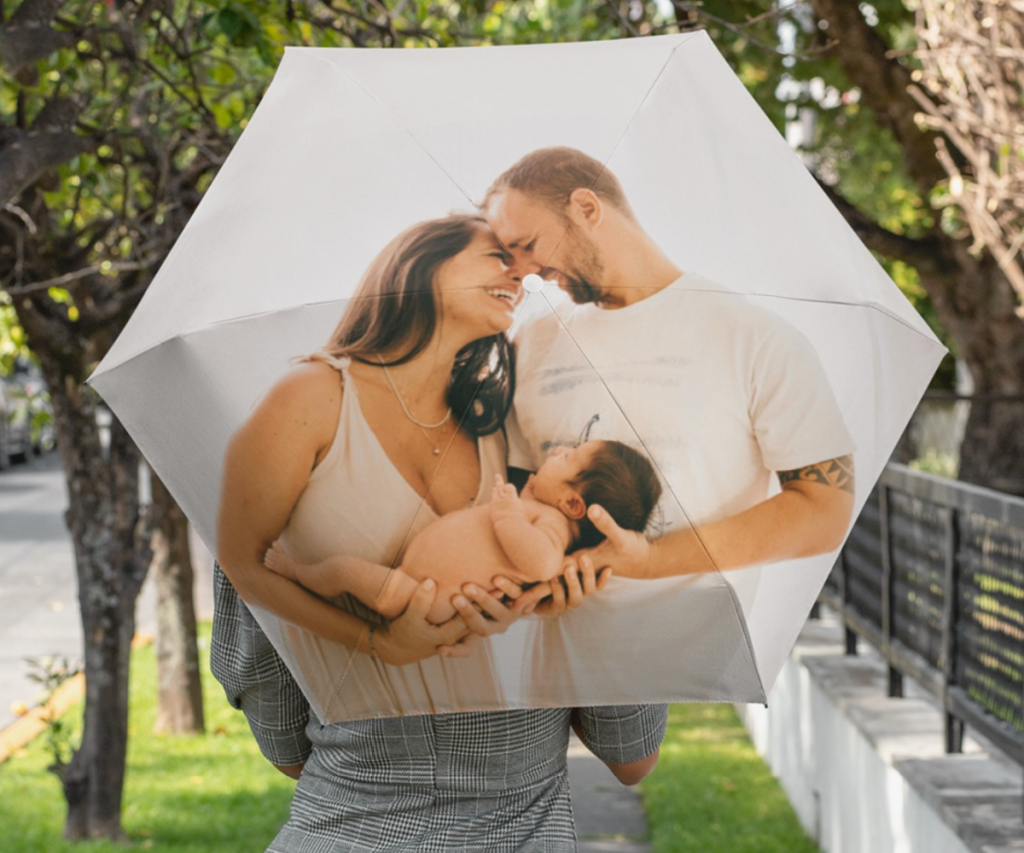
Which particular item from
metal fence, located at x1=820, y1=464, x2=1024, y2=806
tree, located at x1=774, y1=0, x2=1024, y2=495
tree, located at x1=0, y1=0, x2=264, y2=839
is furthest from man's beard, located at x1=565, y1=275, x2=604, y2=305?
tree, located at x1=774, y1=0, x2=1024, y2=495

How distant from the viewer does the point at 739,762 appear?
7840 mm

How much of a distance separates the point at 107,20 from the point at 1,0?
5.93ft

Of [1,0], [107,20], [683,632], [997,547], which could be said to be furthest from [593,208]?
[107,20]

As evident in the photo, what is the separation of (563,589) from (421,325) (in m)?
0.38

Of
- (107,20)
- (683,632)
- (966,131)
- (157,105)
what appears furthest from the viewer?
(966,131)

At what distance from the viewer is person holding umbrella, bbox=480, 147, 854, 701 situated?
1.77 m

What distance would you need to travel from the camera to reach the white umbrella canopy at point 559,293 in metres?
1.83

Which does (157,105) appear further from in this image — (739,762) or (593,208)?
(593,208)

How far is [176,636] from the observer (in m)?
8.38

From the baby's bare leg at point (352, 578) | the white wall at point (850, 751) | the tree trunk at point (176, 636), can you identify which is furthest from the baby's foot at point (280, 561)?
the tree trunk at point (176, 636)

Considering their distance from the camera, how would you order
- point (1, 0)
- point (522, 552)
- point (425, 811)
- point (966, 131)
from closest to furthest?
point (522, 552)
point (425, 811)
point (1, 0)
point (966, 131)

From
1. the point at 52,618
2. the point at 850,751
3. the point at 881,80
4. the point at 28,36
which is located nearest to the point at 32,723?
the point at 52,618

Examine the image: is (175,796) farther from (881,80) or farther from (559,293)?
(881,80)

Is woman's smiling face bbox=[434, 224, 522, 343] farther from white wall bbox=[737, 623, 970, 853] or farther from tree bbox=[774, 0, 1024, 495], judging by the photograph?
tree bbox=[774, 0, 1024, 495]
